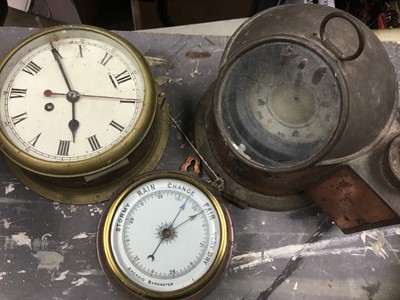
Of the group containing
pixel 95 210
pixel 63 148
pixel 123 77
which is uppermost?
pixel 123 77

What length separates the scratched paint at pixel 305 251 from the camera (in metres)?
1.08

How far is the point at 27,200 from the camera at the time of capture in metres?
1.09

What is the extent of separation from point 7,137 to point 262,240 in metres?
0.59

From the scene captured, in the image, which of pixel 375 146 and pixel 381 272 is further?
pixel 381 272

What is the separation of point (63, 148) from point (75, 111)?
8 centimetres

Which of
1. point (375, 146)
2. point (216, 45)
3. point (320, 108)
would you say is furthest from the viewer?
point (216, 45)

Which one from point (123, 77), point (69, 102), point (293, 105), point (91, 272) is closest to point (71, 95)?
point (69, 102)

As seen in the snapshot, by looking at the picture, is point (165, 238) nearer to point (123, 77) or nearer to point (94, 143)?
point (94, 143)

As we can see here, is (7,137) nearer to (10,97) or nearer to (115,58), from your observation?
(10,97)

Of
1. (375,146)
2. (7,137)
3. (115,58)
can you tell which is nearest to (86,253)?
(7,137)

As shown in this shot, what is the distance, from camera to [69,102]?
1.02 metres

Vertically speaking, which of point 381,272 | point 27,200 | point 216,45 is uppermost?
point 216,45

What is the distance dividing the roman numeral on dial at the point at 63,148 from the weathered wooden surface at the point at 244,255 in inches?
6.5

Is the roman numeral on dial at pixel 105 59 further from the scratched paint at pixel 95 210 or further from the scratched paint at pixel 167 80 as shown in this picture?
the scratched paint at pixel 95 210
